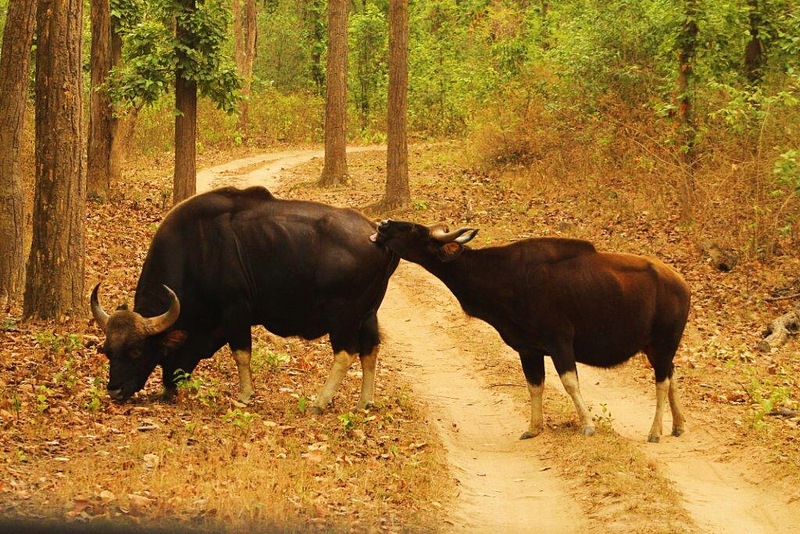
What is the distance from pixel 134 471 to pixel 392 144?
58.0 feet

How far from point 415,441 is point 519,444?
1.20 metres

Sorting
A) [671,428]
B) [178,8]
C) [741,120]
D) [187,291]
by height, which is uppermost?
[178,8]

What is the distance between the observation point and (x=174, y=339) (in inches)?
433

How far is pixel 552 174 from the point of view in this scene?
89.5 ft

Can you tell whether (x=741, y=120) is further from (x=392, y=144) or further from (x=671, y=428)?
(x=671, y=428)

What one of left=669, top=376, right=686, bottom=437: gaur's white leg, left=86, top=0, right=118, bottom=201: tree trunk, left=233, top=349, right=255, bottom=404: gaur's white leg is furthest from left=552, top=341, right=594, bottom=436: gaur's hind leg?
left=86, top=0, right=118, bottom=201: tree trunk

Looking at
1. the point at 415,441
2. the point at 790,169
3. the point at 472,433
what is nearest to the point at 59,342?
the point at 415,441

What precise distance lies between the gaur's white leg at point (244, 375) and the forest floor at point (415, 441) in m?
0.23

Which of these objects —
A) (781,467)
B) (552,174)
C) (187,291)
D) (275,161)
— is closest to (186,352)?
(187,291)

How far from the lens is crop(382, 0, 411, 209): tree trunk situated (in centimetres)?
2434

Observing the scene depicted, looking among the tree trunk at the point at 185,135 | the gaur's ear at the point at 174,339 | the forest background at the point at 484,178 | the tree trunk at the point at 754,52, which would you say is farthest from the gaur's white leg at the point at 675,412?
the tree trunk at the point at 754,52

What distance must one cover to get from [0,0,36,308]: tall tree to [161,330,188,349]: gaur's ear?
A: 4.44 metres

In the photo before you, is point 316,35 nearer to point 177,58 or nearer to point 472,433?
point 177,58

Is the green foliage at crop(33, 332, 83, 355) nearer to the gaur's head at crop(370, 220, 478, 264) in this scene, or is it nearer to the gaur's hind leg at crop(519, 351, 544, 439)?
the gaur's head at crop(370, 220, 478, 264)
